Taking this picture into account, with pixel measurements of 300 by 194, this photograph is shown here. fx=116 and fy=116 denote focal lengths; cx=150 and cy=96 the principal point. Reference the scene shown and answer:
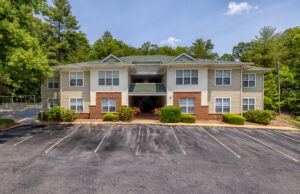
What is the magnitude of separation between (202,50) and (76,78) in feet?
135

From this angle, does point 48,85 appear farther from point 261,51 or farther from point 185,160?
point 261,51

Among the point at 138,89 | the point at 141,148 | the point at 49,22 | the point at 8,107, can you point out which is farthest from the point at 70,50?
the point at 141,148

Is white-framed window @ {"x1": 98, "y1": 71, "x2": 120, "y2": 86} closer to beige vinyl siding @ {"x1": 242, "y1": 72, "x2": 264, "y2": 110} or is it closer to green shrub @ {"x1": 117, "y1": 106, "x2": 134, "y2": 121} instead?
green shrub @ {"x1": 117, "y1": 106, "x2": 134, "y2": 121}

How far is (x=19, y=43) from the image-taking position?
9.65m

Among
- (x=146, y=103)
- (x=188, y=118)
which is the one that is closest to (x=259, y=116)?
(x=188, y=118)

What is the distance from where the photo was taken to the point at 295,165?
607cm

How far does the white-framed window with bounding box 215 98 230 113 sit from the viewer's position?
15008 millimetres

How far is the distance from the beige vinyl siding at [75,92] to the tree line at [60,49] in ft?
9.15

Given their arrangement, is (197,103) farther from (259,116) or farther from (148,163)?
(148,163)

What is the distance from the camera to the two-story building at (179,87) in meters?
14.6

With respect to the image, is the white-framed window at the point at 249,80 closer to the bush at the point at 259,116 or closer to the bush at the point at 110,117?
the bush at the point at 259,116

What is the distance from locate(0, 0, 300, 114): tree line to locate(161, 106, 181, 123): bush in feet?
39.9

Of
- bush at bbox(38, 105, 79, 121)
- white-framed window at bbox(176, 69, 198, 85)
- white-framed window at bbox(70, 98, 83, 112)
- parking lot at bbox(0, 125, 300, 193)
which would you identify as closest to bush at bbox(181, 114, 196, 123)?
parking lot at bbox(0, 125, 300, 193)

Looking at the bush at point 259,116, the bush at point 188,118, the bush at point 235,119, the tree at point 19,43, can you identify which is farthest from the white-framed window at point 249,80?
the tree at point 19,43
